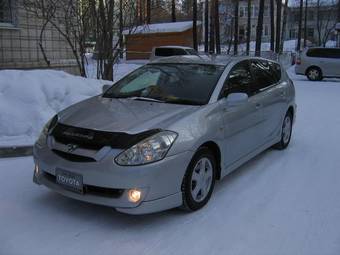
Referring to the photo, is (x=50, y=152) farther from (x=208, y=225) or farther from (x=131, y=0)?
(x=131, y=0)

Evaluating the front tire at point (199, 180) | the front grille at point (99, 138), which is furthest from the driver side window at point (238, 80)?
the front grille at point (99, 138)

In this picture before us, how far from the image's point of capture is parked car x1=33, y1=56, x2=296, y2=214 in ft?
13.0

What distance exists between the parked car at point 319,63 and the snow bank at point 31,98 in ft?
51.1

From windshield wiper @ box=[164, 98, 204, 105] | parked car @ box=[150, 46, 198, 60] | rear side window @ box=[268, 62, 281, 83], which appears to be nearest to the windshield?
windshield wiper @ box=[164, 98, 204, 105]

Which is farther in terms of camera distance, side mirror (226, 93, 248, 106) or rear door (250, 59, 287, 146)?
rear door (250, 59, 287, 146)

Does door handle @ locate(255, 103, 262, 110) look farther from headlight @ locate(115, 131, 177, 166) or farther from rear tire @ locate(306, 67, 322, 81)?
rear tire @ locate(306, 67, 322, 81)

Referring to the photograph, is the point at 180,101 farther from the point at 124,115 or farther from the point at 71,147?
the point at 71,147

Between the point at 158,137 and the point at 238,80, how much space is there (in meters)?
1.83

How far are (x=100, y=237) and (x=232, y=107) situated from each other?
2098 millimetres

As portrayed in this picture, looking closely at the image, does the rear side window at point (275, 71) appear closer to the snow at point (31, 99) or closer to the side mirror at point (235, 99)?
the side mirror at point (235, 99)

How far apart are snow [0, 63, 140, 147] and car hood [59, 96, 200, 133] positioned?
1.94 m

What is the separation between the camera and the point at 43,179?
445 cm

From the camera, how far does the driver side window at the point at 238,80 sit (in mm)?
5199

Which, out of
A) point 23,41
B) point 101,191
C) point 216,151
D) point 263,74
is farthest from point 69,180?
point 23,41
